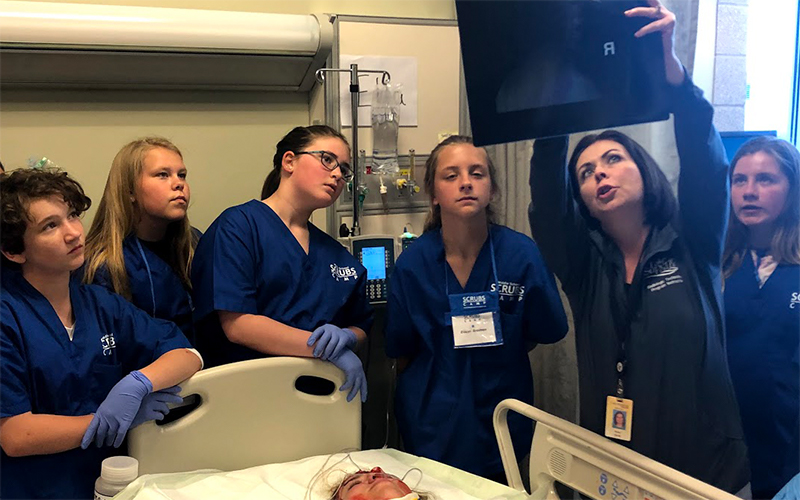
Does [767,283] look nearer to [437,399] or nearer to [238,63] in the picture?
[437,399]

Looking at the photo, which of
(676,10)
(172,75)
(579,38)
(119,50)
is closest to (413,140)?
(172,75)

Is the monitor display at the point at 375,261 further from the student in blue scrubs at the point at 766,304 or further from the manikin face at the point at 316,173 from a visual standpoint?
the student in blue scrubs at the point at 766,304

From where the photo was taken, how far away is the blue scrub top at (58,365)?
1.45m

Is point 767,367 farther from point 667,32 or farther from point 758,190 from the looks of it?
point 667,32

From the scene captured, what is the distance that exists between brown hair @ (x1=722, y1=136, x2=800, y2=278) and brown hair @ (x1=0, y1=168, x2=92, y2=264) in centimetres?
138

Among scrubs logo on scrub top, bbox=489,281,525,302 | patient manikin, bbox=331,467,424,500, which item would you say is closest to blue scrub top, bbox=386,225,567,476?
scrubs logo on scrub top, bbox=489,281,525,302

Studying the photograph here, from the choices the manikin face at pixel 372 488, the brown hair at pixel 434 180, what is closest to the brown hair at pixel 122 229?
the brown hair at pixel 434 180

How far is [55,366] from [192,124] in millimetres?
1303

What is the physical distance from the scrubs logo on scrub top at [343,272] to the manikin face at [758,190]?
1.17 meters

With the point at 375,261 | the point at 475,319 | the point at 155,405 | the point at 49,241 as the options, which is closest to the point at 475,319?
the point at 475,319

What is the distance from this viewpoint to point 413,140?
2.77 m

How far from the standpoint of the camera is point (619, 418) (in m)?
1.33

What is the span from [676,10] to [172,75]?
1793 mm

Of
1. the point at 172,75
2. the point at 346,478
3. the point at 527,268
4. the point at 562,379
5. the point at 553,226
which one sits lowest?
the point at 346,478
